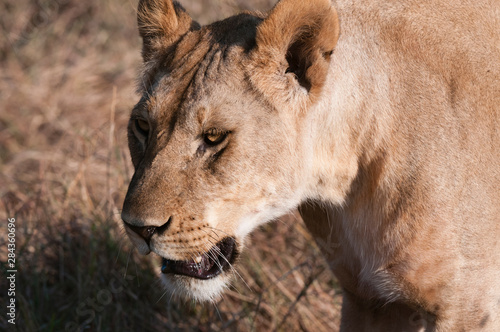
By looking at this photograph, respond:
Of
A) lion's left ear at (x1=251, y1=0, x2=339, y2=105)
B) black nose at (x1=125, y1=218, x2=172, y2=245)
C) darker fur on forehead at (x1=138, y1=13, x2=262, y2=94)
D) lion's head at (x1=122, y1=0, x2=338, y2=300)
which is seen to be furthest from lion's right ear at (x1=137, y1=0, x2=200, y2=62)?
black nose at (x1=125, y1=218, x2=172, y2=245)

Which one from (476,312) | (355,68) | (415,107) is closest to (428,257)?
(476,312)

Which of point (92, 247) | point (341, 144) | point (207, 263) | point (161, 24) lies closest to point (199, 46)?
point (161, 24)

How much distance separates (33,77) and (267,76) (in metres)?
4.07

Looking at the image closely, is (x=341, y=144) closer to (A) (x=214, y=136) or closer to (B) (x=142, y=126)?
(A) (x=214, y=136)

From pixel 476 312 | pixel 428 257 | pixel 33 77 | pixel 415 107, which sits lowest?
pixel 33 77

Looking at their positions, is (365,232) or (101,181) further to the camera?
(101,181)

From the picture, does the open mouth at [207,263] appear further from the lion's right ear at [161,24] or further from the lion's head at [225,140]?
Answer: the lion's right ear at [161,24]

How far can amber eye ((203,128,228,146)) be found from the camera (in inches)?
84.0

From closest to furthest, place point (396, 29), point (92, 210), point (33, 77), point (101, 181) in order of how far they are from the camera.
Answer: point (396, 29) < point (92, 210) < point (101, 181) < point (33, 77)

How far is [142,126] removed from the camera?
2318 millimetres

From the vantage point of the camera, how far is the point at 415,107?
2238 mm

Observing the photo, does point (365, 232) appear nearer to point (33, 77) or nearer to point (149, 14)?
point (149, 14)

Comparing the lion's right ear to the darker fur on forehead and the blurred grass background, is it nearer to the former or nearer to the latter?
the darker fur on forehead

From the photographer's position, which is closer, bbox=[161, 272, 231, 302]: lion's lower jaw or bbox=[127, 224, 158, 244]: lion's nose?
bbox=[127, 224, 158, 244]: lion's nose
